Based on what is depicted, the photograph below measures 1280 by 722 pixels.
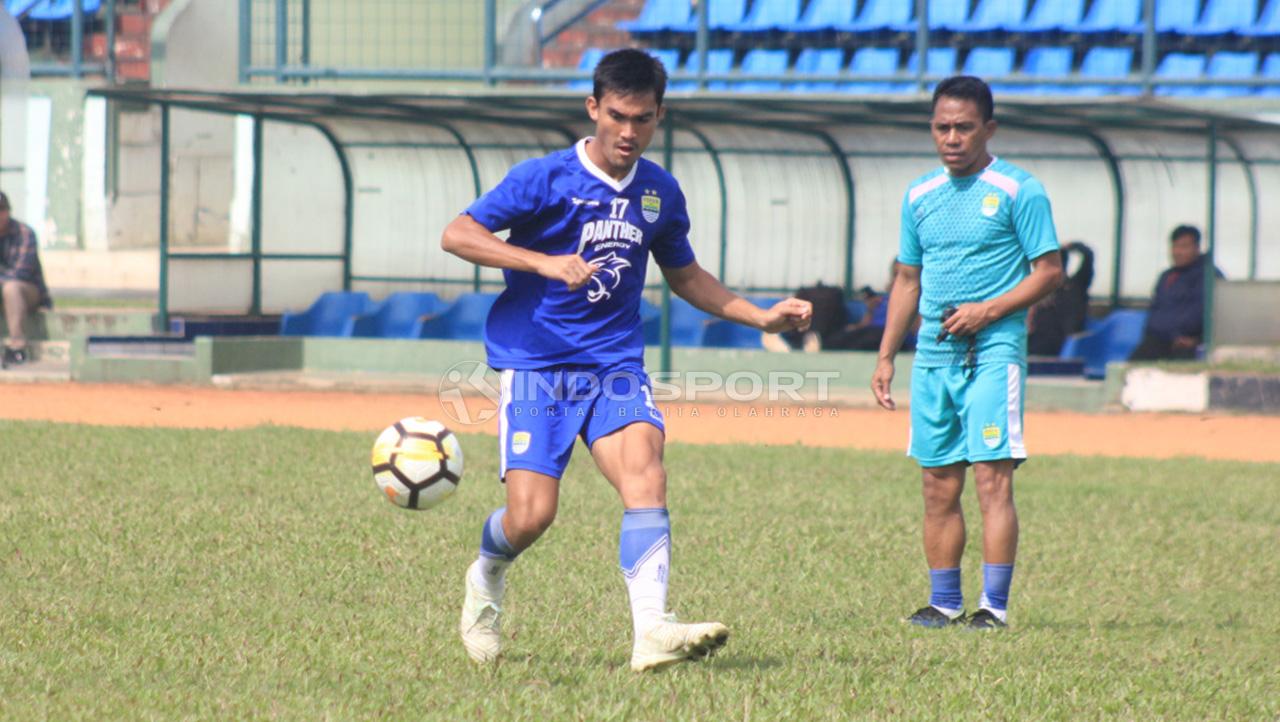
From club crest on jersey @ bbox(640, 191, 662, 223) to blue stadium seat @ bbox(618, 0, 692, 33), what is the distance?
22810 millimetres

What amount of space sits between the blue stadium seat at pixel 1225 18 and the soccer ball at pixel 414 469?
21.6 meters

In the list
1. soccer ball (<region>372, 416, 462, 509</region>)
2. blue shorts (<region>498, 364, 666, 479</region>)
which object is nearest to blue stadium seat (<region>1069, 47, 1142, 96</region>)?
soccer ball (<region>372, 416, 462, 509</region>)

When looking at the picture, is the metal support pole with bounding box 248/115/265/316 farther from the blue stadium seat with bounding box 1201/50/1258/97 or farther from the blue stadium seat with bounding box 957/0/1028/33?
the blue stadium seat with bounding box 1201/50/1258/97

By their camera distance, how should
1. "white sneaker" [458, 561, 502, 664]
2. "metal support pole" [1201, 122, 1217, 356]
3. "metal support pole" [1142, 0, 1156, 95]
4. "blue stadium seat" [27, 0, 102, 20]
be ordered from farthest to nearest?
"blue stadium seat" [27, 0, 102, 20] → "metal support pole" [1142, 0, 1156, 95] → "metal support pole" [1201, 122, 1217, 356] → "white sneaker" [458, 561, 502, 664]

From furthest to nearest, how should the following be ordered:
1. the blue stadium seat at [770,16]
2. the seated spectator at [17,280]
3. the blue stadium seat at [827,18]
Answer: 1. the blue stadium seat at [770,16]
2. the blue stadium seat at [827,18]
3. the seated spectator at [17,280]

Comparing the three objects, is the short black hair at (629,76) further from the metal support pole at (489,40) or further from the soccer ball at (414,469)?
the metal support pole at (489,40)

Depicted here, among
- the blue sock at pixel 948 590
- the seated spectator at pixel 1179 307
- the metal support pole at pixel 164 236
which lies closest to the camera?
the blue sock at pixel 948 590

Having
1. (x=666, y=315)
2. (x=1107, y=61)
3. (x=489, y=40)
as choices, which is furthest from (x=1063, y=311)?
(x=1107, y=61)

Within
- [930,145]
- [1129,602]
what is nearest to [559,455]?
[1129,602]

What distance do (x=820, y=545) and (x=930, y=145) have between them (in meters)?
11.5

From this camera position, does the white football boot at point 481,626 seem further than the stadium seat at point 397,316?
No

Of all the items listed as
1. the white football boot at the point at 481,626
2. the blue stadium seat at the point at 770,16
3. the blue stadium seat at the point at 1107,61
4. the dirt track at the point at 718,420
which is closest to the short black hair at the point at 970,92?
the white football boot at the point at 481,626

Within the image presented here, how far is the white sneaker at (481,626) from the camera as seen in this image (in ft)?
18.7

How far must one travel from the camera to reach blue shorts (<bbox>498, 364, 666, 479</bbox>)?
5602mm
